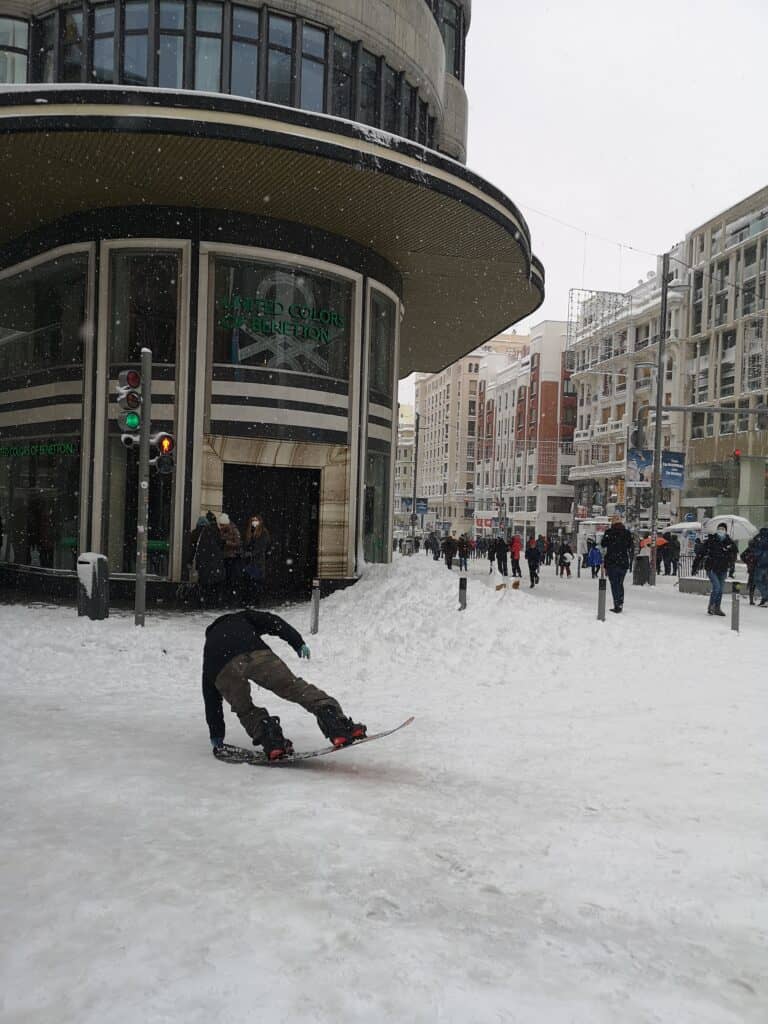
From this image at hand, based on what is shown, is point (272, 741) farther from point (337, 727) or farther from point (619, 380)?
point (619, 380)

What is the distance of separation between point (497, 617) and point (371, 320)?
9659 mm

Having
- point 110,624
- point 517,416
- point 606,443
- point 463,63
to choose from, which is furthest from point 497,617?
point 517,416

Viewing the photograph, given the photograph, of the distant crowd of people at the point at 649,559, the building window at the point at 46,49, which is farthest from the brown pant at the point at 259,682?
the building window at the point at 46,49

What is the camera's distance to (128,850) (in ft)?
15.9

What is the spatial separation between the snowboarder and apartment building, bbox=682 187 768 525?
1877 inches

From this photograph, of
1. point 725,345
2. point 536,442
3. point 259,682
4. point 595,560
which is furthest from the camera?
point 536,442

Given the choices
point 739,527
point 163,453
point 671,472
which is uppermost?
point 671,472

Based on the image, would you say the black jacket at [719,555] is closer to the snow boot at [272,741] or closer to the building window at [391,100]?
the building window at [391,100]

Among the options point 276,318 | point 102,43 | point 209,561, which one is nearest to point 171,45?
point 102,43

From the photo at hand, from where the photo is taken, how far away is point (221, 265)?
61.2 feet

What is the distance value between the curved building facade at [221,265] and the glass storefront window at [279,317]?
0.15ft

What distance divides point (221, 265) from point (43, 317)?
4672 mm

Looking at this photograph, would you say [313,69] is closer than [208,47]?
No

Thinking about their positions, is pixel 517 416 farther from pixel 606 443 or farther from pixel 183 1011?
pixel 183 1011
